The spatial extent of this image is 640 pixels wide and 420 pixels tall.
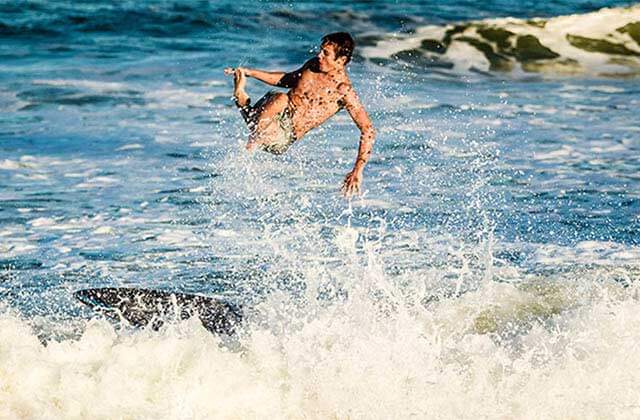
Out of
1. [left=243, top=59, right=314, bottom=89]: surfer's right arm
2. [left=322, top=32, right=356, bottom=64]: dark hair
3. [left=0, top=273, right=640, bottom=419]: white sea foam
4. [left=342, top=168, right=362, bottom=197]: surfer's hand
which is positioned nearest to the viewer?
[left=0, top=273, right=640, bottom=419]: white sea foam

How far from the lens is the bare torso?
1020 cm

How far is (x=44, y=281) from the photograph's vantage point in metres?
10.4

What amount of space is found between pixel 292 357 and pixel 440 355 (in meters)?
0.92

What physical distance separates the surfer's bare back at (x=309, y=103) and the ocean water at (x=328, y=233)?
110cm

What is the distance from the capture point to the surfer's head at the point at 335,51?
32.9ft

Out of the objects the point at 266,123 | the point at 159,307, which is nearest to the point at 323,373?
the point at 159,307

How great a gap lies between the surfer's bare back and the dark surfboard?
138 centimetres

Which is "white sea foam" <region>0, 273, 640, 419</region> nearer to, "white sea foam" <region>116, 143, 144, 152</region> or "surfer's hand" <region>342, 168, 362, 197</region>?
"surfer's hand" <region>342, 168, 362, 197</region>

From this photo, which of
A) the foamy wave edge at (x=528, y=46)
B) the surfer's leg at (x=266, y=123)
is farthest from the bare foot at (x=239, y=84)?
the foamy wave edge at (x=528, y=46)

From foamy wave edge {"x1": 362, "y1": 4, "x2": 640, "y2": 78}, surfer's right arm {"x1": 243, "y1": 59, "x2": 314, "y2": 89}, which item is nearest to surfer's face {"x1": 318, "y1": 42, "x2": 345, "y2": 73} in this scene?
surfer's right arm {"x1": 243, "y1": 59, "x2": 314, "y2": 89}

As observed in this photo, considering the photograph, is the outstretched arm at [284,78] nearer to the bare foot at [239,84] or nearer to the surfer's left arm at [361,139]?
the surfer's left arm at [361,139]

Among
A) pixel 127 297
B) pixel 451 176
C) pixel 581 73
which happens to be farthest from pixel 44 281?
pixel 581 73

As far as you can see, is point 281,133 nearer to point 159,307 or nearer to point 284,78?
point 284,78

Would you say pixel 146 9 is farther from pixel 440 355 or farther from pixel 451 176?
pixel 440 355
